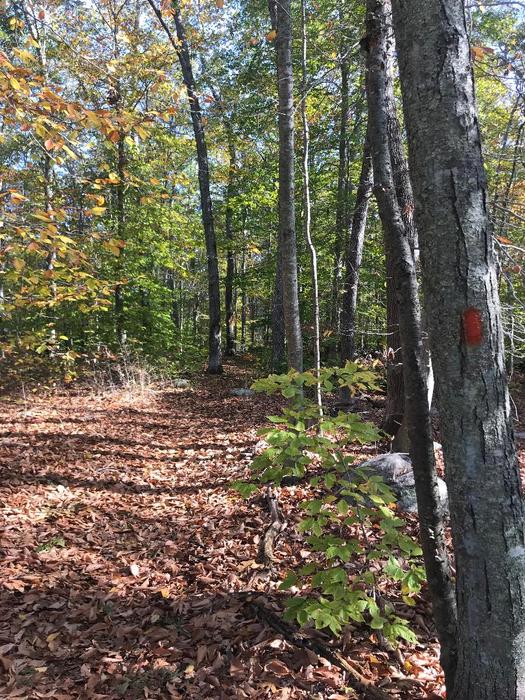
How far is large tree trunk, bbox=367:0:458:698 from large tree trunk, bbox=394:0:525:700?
1.49 feet

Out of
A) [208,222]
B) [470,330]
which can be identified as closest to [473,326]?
[470,330]

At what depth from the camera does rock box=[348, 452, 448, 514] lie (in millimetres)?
4410

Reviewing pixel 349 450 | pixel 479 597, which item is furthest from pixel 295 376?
pixel 349 450

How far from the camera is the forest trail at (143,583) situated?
102 inches

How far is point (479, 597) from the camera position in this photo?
5.51 ft

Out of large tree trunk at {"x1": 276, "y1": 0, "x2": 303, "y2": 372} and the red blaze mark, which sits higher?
large tree trunk at {"x1": 276, "y1": 0, "x2": 303, "y2": 372}

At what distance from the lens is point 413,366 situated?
226cm

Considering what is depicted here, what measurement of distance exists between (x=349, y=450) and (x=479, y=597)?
4605 millimetres

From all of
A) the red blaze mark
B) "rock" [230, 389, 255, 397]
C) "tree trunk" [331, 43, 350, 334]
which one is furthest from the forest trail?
"tree trunk" [331, 43, 350, 334]

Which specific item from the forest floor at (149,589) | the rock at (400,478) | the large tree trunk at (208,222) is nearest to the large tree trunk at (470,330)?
the forest floor at (149,589)

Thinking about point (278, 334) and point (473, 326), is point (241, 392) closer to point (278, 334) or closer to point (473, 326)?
point (278, 334)

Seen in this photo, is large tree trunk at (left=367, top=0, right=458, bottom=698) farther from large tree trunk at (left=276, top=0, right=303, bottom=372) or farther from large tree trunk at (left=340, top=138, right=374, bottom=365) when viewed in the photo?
large tree trunk at (left=340, top=138, right=374, bottom=365)

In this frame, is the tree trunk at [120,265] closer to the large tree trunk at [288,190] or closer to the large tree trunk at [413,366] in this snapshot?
the large tree trunk at [288,190]

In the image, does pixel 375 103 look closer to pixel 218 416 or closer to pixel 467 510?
pixel 467 510
